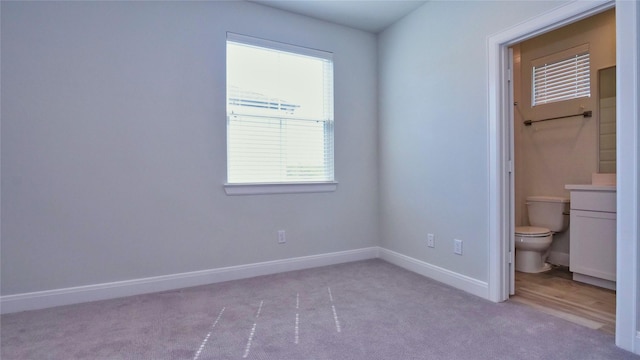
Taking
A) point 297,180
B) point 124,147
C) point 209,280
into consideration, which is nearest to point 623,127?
point 297,180

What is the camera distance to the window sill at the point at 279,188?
2916mm

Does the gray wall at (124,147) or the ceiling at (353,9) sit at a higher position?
the ceiling at (353,9)

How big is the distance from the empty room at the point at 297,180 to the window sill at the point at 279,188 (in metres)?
0.02

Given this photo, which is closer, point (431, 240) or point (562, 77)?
point (431, 240)

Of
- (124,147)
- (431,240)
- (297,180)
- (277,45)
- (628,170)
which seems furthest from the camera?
(297,180)

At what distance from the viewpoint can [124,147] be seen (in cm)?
252

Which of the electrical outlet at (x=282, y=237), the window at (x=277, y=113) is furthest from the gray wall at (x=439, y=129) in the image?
the electrical outlet at (x=282, y=237)

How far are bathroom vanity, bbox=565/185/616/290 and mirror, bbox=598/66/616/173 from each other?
461 mm

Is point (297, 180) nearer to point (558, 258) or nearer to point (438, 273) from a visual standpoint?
point (438, 273)

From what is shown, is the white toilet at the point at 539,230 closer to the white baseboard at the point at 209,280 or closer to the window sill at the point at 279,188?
the white baseboard at the point at 209,280

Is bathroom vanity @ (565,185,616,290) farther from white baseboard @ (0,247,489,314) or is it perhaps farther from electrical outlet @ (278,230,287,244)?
electrical outlet @ (278,230,287,244)

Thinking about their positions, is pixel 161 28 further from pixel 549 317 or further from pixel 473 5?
pixel 549 317

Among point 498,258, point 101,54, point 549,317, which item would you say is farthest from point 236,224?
point 549,317

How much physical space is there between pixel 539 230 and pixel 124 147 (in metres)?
3.89
